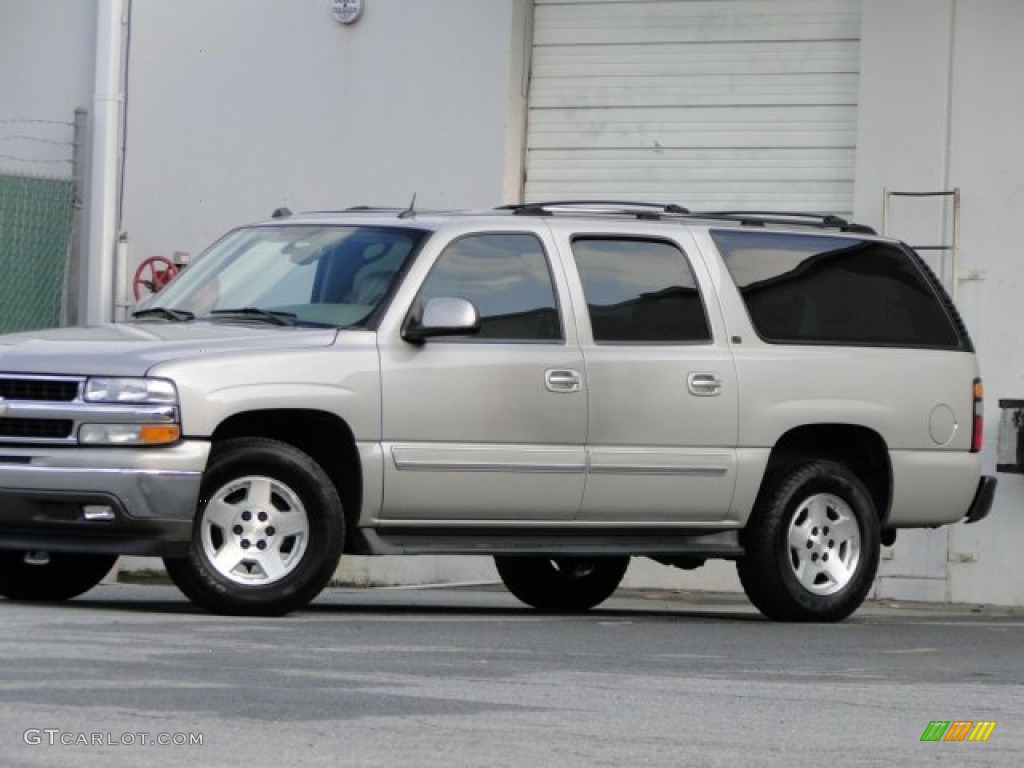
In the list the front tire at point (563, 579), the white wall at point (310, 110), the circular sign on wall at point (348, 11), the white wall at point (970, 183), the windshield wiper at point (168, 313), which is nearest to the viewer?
the windshield wiper at point (168, 313)

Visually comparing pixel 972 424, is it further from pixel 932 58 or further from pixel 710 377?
pixel 932 58

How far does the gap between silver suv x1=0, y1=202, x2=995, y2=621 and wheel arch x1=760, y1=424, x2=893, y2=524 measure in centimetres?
1

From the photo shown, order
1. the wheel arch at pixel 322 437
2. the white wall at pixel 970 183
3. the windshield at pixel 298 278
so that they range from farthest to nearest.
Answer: the white wall at pixel 970 183
the windshield at pixel 298 278
the wheel arch at pixel 322 437

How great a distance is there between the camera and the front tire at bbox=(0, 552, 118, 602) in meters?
11.8

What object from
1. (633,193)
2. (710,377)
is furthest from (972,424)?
(633,193)

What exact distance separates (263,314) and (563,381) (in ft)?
4.52

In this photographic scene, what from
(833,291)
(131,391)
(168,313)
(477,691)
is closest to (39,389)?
(131,391)

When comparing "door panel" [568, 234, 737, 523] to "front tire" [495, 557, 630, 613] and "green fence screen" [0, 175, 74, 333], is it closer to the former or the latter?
"front tire" [495, 557, 630, 613]

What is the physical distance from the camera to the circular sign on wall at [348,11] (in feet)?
62.6

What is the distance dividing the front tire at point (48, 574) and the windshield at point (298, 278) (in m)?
1.18

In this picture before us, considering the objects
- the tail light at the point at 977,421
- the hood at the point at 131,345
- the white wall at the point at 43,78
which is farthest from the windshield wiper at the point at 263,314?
the white wall at the point at 43,78

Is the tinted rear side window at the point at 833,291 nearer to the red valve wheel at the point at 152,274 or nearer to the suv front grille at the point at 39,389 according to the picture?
the suv front grille at the point at 39,389

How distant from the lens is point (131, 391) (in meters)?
10.5

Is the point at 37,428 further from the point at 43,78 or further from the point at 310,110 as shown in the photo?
the point at 43,78
